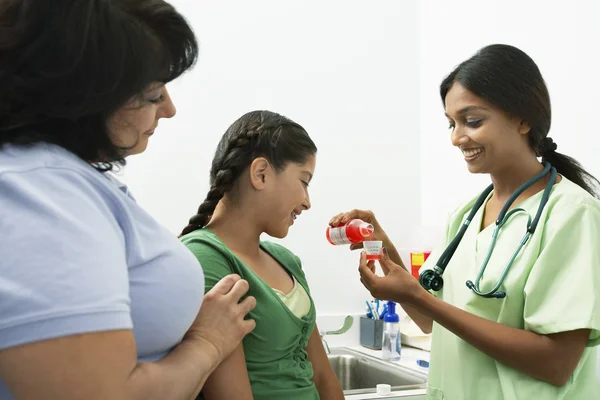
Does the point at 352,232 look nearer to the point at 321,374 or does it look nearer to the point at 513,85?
the point at 321,374

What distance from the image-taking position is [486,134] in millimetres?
1549

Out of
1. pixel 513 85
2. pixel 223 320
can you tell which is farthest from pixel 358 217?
pixel 223 320

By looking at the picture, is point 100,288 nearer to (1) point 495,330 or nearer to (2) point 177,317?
(2) point 177,317

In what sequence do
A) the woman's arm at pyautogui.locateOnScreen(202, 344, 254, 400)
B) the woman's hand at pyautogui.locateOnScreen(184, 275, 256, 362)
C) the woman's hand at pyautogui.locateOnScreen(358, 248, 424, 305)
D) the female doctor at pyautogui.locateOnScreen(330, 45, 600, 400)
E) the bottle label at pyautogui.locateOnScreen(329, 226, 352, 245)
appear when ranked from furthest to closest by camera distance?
the bottle label at pyautogui.locateOnScreen(329, 226, 352, 245), the woman's hand at pyautogui.locateOnScreen(358, 248, 424, 305), the female doctor at pyautogui.locateOnScreen(330, 45, 600, 400), the woman's arm at pyautogui.locateOnScreen(202, 344, 254, 400), the woman's hand at pyautogui.locateOnScreen(184, 275, 256, 362)

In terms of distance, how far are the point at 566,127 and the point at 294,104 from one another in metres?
1.25

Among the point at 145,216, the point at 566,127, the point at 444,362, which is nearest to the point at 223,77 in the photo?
the point at 566,127

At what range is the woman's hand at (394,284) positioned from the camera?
150 centimetres

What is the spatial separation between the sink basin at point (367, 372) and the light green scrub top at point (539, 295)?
764 mm

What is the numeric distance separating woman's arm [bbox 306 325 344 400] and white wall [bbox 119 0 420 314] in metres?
1.36

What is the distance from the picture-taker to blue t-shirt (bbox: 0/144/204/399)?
2.12 ft

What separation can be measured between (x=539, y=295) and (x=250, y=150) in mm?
736

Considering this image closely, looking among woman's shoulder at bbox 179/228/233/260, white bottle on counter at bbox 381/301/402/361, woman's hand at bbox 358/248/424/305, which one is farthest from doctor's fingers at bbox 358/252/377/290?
white bottle on counter at bbox 381/301/402/361

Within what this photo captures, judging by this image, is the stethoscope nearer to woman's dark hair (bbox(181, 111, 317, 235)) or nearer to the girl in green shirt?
the girl in green shirt

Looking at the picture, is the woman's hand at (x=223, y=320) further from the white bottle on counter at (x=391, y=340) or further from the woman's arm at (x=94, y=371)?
the white bottle on counter at (x=391, y=340)
